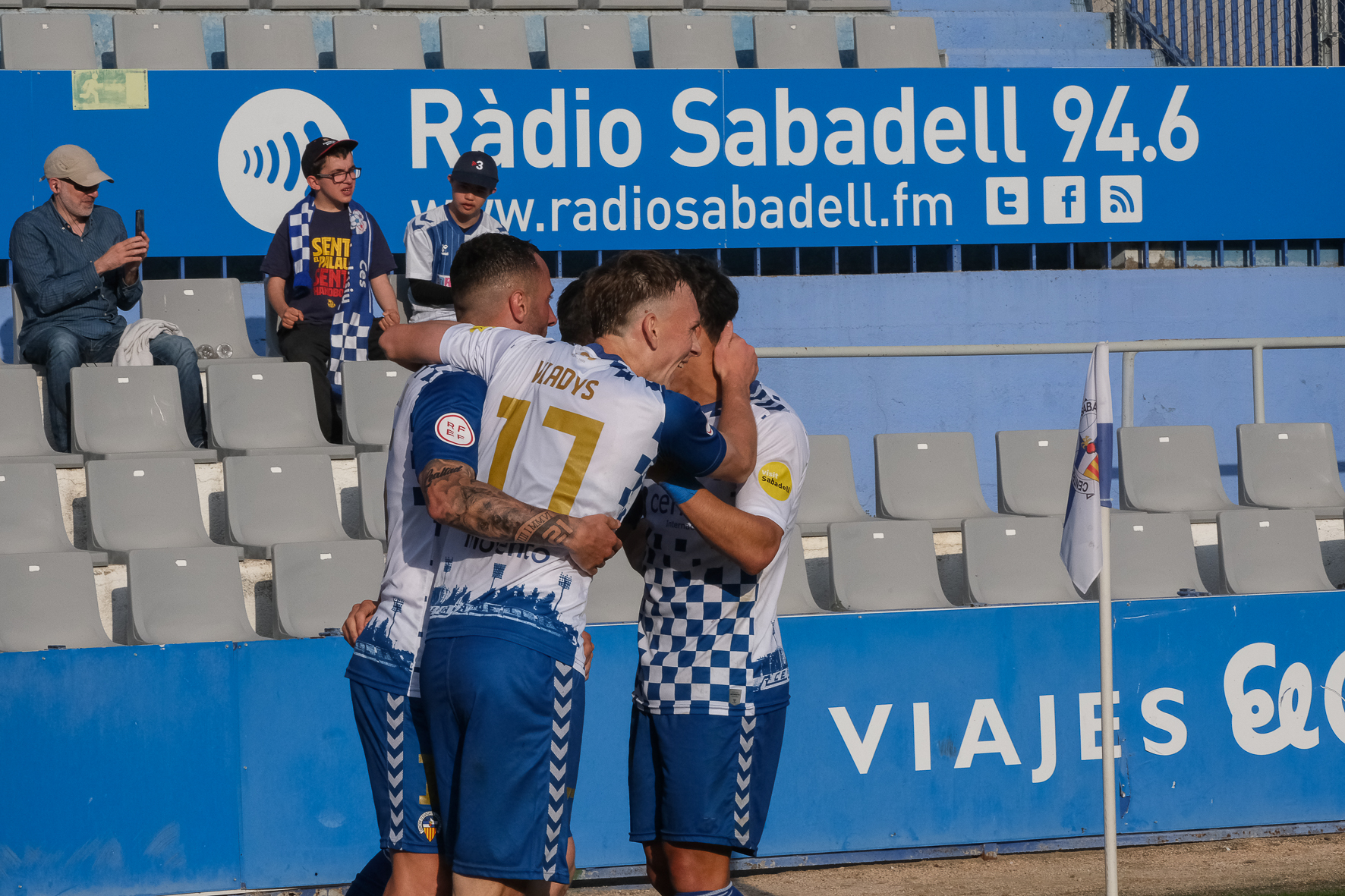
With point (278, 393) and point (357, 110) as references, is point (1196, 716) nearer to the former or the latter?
point (278, 393)

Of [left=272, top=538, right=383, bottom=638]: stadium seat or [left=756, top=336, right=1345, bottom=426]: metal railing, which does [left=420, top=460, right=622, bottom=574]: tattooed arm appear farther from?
[left=756, top=336, right=1345, bottom=426]: metal railing

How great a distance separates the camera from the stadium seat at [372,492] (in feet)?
19.0

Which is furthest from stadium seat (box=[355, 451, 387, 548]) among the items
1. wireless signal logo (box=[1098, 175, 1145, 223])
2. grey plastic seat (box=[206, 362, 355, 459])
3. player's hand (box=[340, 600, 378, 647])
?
wireless signal logo (box=[1098, 175, 1145, 223])

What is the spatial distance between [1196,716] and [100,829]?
13.1 feet

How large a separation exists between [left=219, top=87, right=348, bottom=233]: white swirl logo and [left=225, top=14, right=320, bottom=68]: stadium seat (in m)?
0.66

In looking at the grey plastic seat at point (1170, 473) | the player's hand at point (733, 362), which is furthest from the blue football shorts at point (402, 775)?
the grey plastic seat at point (1170, 473)

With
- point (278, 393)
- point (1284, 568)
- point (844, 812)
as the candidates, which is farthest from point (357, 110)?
point (1284, 568)

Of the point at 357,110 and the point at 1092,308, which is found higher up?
the point at 357,110

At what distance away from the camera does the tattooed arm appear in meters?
2.56

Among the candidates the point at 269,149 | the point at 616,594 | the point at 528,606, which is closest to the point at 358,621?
the point at 528,606

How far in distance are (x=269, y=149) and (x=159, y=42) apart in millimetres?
1263

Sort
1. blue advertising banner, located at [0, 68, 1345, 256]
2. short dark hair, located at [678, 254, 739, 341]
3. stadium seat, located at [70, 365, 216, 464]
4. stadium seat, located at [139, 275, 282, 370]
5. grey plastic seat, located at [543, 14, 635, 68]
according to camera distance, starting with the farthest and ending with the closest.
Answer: grey plastic seat, located at [543, 14, 635, 68]
blue advertising banner, located at [0, 68, 1345, 256]
stadium seat, located at [139, 275, 282, 370]
stadium seat, located at [70, 365, 216, 464]
short dark hair, located at [678, 254, 739, 341]

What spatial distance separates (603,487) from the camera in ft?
8.73

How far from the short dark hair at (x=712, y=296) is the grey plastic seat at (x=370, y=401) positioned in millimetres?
3538
